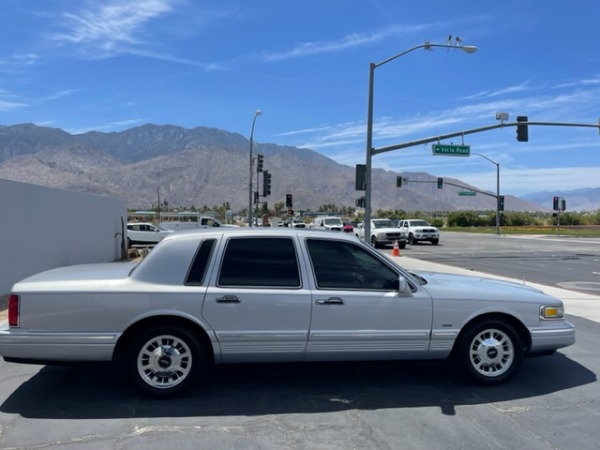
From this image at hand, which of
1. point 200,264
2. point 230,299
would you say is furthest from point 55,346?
point 230,299

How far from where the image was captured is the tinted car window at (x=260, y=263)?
209 inches

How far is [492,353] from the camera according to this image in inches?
220

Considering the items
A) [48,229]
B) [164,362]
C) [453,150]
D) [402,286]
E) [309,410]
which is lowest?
[309,410]

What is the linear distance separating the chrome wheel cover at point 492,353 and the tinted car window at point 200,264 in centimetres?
277

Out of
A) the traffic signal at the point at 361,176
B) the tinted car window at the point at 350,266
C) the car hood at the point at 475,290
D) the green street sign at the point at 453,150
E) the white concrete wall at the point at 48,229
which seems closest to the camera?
the tinted car window at the point at 350,266

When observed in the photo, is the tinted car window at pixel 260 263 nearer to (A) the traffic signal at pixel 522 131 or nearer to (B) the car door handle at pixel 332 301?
(B) the car door handle at pixel 332 301

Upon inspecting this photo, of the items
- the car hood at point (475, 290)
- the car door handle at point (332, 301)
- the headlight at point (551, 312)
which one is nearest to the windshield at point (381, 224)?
the car hood at point (475, 290)

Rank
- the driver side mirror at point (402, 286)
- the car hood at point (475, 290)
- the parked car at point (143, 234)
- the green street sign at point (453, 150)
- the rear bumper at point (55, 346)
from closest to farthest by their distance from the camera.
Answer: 1. the rear bumper at point (55, 346)
2. the driver side mirror at point (402, 286)
3. the car hood at point (475, 290)
4. the green street sign at point (453, 150)
5. the parked car at point (143, 234)

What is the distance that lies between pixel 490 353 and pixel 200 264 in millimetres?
3037

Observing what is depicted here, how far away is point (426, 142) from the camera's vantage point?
24828 millimetres

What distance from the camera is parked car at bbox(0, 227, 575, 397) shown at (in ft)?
16.5

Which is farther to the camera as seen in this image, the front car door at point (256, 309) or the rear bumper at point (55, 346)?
the front car door at point (256, 309)

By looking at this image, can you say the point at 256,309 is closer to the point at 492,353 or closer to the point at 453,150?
the point at 492,353

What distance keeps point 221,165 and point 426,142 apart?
16019 centimetres
